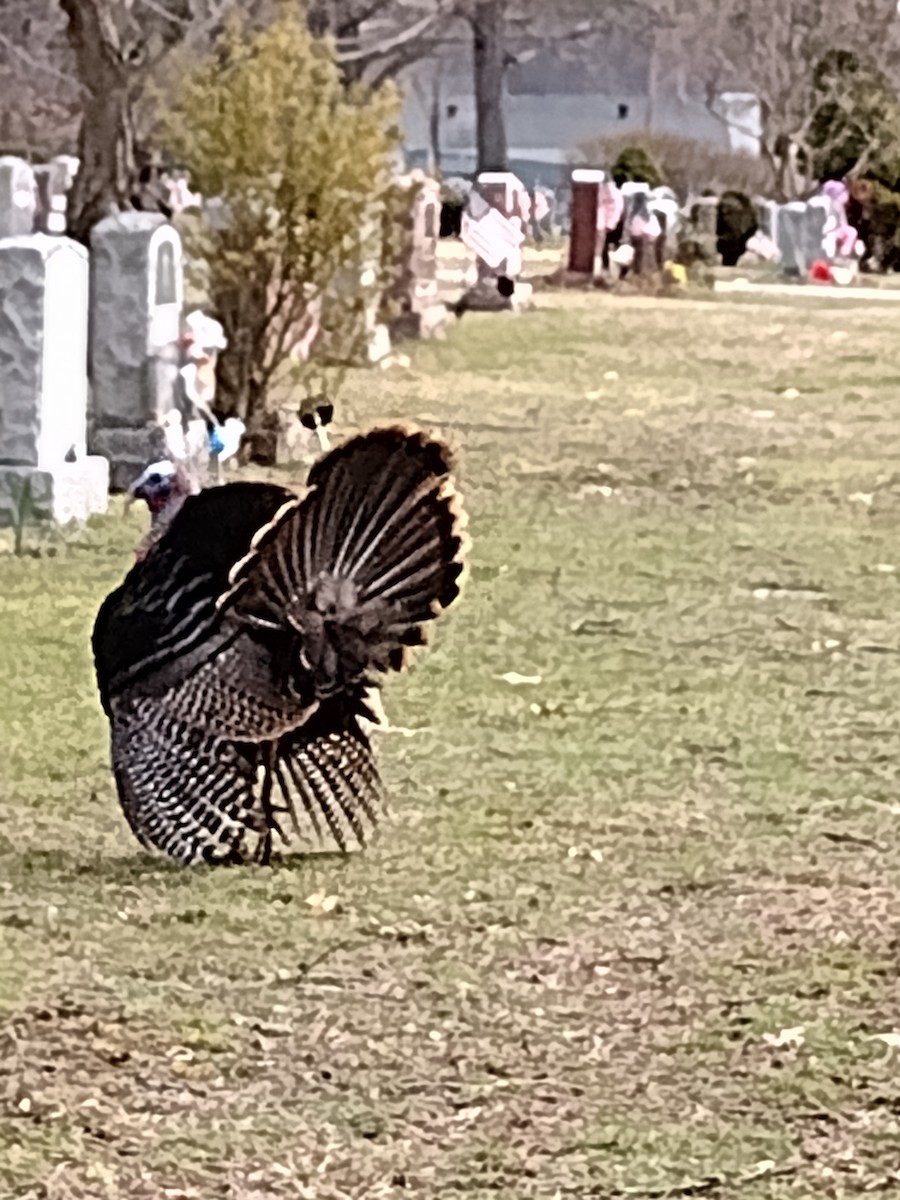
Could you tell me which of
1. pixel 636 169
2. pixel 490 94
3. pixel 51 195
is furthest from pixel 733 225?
pixel 490 94

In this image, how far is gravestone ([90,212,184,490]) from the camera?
1024 centimetres

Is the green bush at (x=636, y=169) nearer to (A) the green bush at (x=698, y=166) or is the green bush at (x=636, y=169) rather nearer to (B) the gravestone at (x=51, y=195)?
(A) the green bush at (x=698, y=166)

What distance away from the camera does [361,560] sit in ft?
15.8

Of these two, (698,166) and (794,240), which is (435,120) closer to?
(698,166)

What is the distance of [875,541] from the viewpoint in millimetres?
10047

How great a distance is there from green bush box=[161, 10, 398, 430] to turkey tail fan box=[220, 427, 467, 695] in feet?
21.4

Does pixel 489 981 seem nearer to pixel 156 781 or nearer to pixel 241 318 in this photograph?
pixel 156 781

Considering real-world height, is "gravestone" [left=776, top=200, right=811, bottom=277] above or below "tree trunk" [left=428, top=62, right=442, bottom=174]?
below

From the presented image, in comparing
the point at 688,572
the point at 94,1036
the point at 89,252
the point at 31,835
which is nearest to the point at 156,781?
the point at 31,835

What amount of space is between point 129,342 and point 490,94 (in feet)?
122

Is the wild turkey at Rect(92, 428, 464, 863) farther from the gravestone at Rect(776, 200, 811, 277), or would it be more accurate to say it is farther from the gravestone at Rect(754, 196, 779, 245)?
the gravestone at Rect(754, 196, 779, 245)

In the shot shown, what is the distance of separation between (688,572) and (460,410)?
16.8 feet

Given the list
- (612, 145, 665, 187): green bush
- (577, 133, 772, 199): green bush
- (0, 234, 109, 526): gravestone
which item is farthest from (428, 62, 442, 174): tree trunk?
(0, 234, 109, 526): gravestone

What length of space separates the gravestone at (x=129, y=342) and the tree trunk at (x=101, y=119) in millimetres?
5388
